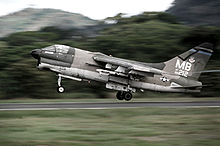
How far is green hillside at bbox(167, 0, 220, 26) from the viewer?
8381cm

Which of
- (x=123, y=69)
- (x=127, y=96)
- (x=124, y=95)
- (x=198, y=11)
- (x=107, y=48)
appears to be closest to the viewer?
(x=123, y=69)

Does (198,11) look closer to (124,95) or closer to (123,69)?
(124,95)

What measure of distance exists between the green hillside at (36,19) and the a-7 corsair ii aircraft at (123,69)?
8481cm

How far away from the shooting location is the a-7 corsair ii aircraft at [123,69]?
28.3 m

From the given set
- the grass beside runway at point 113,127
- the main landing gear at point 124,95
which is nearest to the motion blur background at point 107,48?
the main landing gear at point 124,95

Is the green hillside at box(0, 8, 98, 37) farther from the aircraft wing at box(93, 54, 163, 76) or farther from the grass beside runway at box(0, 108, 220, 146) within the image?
the grass beside runway at box(0, 108, 220, 146)

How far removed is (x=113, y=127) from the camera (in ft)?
54.0

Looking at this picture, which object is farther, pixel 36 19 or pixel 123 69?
A: pixel 36 19

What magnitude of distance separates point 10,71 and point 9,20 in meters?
89.0

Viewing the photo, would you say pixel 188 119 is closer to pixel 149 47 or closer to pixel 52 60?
pixel 52 60

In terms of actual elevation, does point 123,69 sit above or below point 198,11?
below

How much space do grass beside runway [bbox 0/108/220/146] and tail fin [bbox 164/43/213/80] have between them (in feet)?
24.6

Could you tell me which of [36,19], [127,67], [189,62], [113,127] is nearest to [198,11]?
[36,19]

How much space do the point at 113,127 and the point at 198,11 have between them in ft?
269
